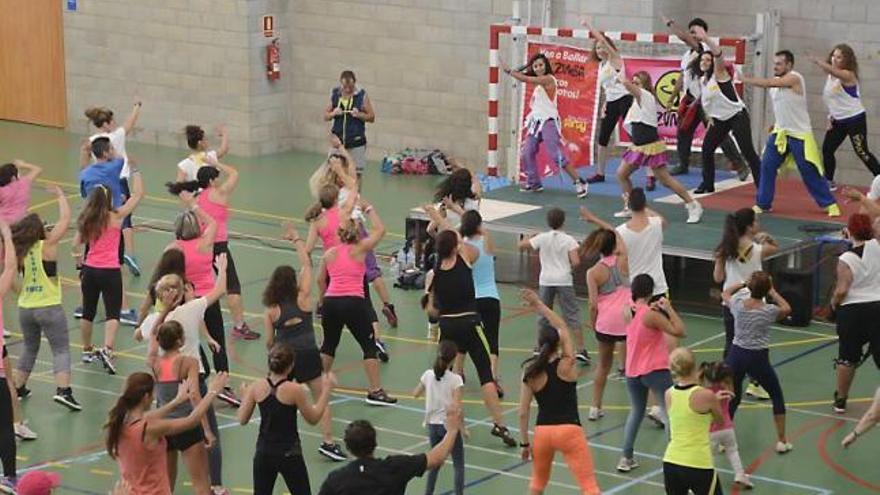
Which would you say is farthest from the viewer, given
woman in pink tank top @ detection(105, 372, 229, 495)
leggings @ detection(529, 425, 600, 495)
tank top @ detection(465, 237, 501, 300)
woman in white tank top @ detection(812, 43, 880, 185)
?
woman in white tank top @ detection(812, 43, 880, 185)

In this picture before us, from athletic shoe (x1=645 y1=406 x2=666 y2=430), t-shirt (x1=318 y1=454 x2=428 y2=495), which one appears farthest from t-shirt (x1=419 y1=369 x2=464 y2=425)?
athletic shoe (x1=645 y1=406 x2=666 y2=430)

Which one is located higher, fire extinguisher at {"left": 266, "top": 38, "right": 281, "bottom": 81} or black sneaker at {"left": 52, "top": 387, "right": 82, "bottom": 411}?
fire extinguisher at {"left": 266, "top": 38, "right": 281, "bottom": 81}

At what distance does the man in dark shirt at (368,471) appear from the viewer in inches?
396

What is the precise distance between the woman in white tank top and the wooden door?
48.4 feet

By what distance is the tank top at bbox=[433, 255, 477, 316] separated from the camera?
14.4m

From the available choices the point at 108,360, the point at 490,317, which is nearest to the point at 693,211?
the point at 490,317

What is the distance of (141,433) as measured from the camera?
36.7 feet

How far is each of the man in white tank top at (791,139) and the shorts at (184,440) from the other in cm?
888

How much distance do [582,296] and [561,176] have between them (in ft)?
11.2

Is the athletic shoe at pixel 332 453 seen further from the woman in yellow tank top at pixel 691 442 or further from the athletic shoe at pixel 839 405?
the athletic shoe at pixel 839 405

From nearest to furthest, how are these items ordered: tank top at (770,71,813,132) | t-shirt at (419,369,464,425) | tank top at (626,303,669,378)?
t-shirt at (419,369,464,425)
tank top at (626,303,669,378)
tank top at (770,71,813,132)

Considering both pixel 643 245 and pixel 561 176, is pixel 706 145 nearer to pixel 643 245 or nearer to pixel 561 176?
pixel 561 176

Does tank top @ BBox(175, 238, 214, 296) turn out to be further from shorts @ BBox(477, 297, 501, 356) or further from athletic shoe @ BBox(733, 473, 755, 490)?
athletic shoe @ BBox(733, 473, 755, 490)

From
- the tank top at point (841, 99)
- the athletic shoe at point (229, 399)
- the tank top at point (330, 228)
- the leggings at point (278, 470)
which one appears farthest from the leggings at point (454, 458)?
the tank top at point (841, 99)
